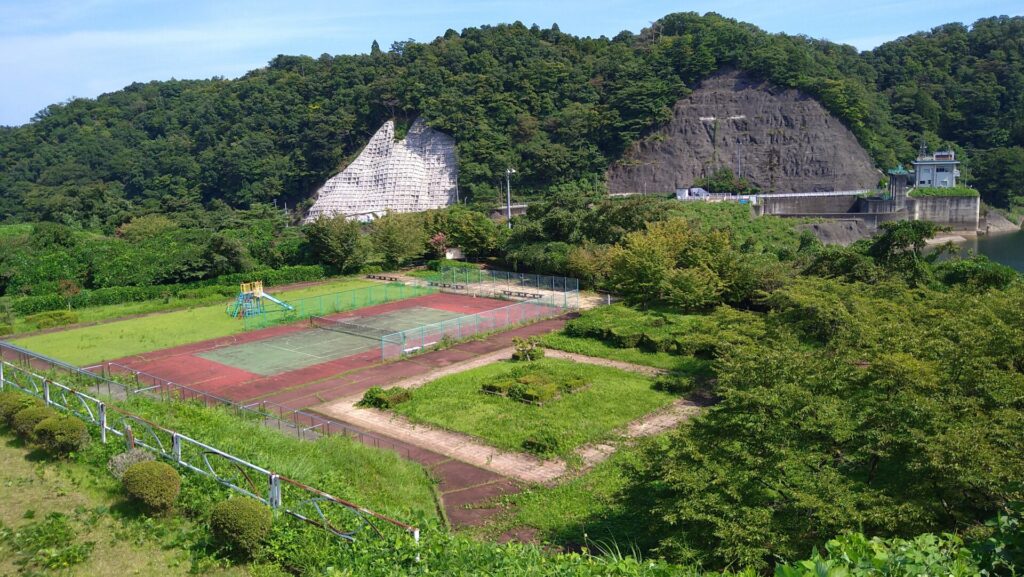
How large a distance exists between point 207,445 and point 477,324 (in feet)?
70.0

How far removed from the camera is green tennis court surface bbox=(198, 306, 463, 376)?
30.9 metres

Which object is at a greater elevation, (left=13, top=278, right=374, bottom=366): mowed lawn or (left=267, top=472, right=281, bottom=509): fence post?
(left=267, top=472, right=281, bottom=509): fence post

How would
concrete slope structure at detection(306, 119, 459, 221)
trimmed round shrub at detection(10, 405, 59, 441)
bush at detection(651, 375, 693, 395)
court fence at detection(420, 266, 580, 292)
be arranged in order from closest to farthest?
trimmed round shrub at detection(10, 405, 59, 441) < bush at detection(651, 375, 693, 395) < court fence at detection(420, 266, 580, 292) < concrete slope structure at detection(306, 119, 459, 221)

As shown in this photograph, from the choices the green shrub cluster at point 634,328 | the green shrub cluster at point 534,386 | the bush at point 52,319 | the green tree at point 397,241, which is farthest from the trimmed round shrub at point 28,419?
the green tree at point 397,241

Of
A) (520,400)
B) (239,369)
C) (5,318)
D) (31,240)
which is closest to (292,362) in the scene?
(239,369)

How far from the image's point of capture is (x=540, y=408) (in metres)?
23.5

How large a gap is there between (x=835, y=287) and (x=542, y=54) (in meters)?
84.2

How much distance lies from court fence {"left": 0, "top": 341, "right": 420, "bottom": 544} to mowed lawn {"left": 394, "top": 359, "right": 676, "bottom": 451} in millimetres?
3248

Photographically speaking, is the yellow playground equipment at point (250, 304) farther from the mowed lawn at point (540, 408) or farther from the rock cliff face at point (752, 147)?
the rock cliff face at point (752, 147)

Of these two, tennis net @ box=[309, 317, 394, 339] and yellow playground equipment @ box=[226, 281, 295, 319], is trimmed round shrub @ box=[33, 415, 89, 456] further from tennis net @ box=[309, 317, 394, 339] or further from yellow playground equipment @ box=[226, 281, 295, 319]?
yellow playground equipment @ box=[226, 281, 295, 319]

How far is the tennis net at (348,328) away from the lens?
35406 mm

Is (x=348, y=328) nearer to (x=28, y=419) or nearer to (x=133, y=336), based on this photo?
(x=133, y=336)

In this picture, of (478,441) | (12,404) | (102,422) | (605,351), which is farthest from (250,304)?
(102,422)

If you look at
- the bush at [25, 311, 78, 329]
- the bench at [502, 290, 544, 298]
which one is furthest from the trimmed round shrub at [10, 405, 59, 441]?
the bench at [502, 290, 544, 298]
